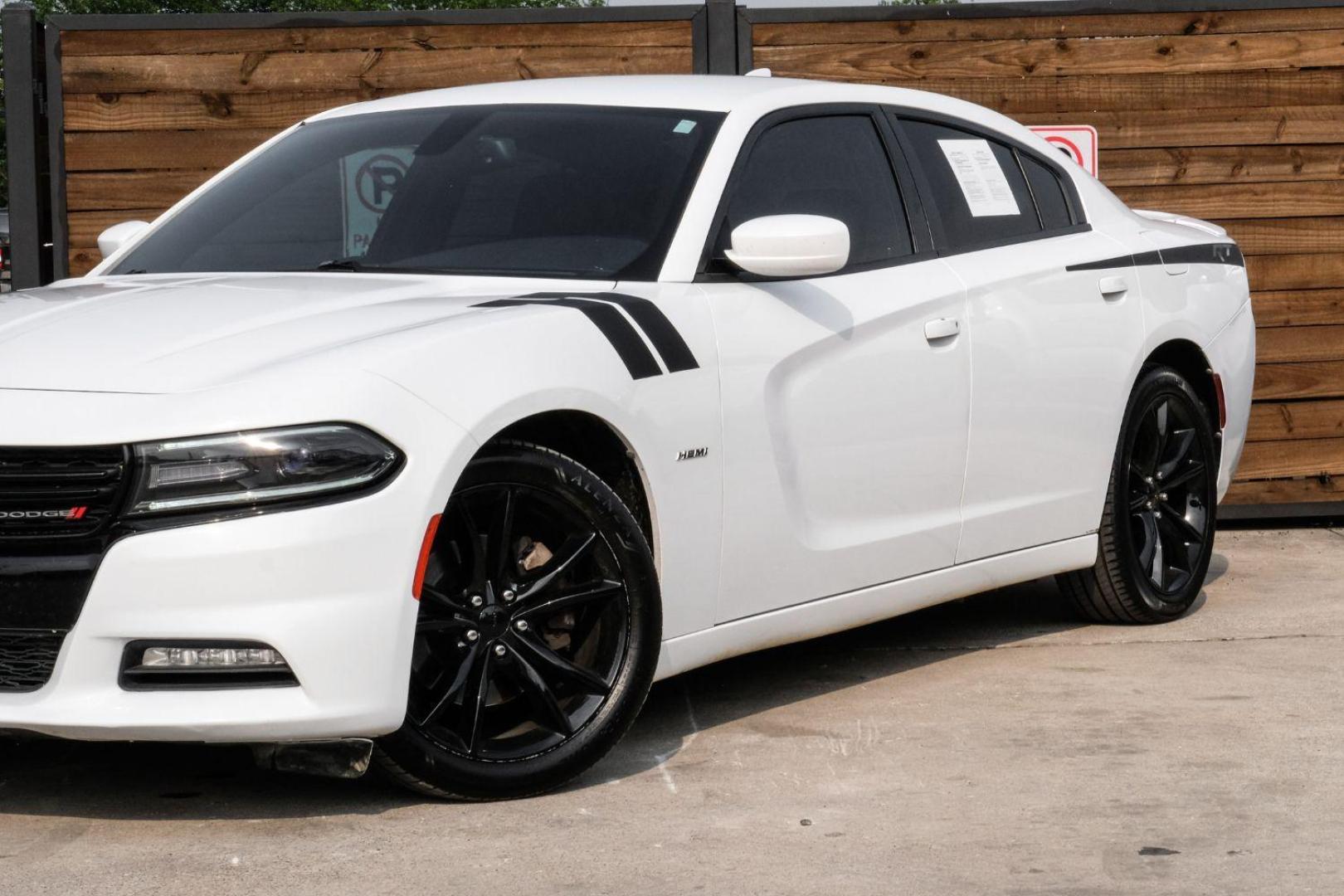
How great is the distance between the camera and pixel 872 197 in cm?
533

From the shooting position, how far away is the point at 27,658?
12.3 ft

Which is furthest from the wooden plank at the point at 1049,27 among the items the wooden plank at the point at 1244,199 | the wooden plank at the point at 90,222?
the wooden plank at the point at 90,222

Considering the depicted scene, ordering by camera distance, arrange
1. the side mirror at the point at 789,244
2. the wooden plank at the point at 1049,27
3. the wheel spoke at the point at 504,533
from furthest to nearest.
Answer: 1. the wooden plank at the point at 1049,27
2. the side mirror at the point at 789,244
3. the wheel spoke at the point at 504,533

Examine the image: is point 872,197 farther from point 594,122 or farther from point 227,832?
point 227,832

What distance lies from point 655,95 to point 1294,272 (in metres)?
4.04

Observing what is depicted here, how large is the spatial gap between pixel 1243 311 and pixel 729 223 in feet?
8.46

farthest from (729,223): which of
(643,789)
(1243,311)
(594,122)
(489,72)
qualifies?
(489,72)

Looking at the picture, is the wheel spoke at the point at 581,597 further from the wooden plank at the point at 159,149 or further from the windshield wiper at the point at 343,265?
the wooden plank at the point at 159,149

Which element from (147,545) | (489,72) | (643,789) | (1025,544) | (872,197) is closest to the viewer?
(147,545)

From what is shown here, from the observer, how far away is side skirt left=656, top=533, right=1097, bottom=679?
460cm

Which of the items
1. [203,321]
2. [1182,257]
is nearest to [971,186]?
[1182,257]

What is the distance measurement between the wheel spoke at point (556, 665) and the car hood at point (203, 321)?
68 centimetres

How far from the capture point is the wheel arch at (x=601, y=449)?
427cm

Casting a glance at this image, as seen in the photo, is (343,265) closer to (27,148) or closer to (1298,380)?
(27,148)
